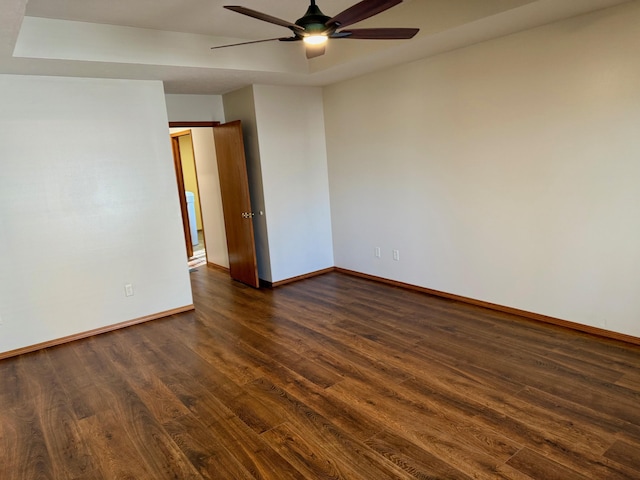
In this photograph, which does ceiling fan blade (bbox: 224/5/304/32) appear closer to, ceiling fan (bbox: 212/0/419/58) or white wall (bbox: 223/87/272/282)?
ceiling fan (bbox: 212/0/419/58)

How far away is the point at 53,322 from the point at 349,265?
3421 mm

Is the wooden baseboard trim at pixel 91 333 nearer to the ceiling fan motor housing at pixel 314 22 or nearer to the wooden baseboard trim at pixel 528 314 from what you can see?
the wooden baseboard trim at pixel 528 314

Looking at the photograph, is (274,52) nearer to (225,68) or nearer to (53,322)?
(225,68)

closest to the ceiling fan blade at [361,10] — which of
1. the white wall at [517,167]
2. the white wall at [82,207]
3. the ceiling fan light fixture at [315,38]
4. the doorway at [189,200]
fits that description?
the ceiling fan light fixture at [315,38]

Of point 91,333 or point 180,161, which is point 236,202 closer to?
point 180,161

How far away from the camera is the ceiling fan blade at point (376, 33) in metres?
2.58

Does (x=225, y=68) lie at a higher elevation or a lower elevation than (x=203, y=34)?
lower

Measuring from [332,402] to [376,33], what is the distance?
237 cm

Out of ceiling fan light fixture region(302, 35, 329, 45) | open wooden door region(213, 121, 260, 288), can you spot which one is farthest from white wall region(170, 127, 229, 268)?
ceiling fan light fixture region(302, 35, 329, 45)

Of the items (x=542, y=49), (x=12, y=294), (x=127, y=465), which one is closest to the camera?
(x=127, y=465)

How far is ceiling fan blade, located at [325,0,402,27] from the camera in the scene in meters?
2.19

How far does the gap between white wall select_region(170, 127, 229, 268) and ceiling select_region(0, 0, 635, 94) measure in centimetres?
180

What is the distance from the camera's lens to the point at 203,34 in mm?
3711

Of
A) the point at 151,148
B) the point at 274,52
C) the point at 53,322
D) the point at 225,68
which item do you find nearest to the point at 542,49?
the point at 274,52
